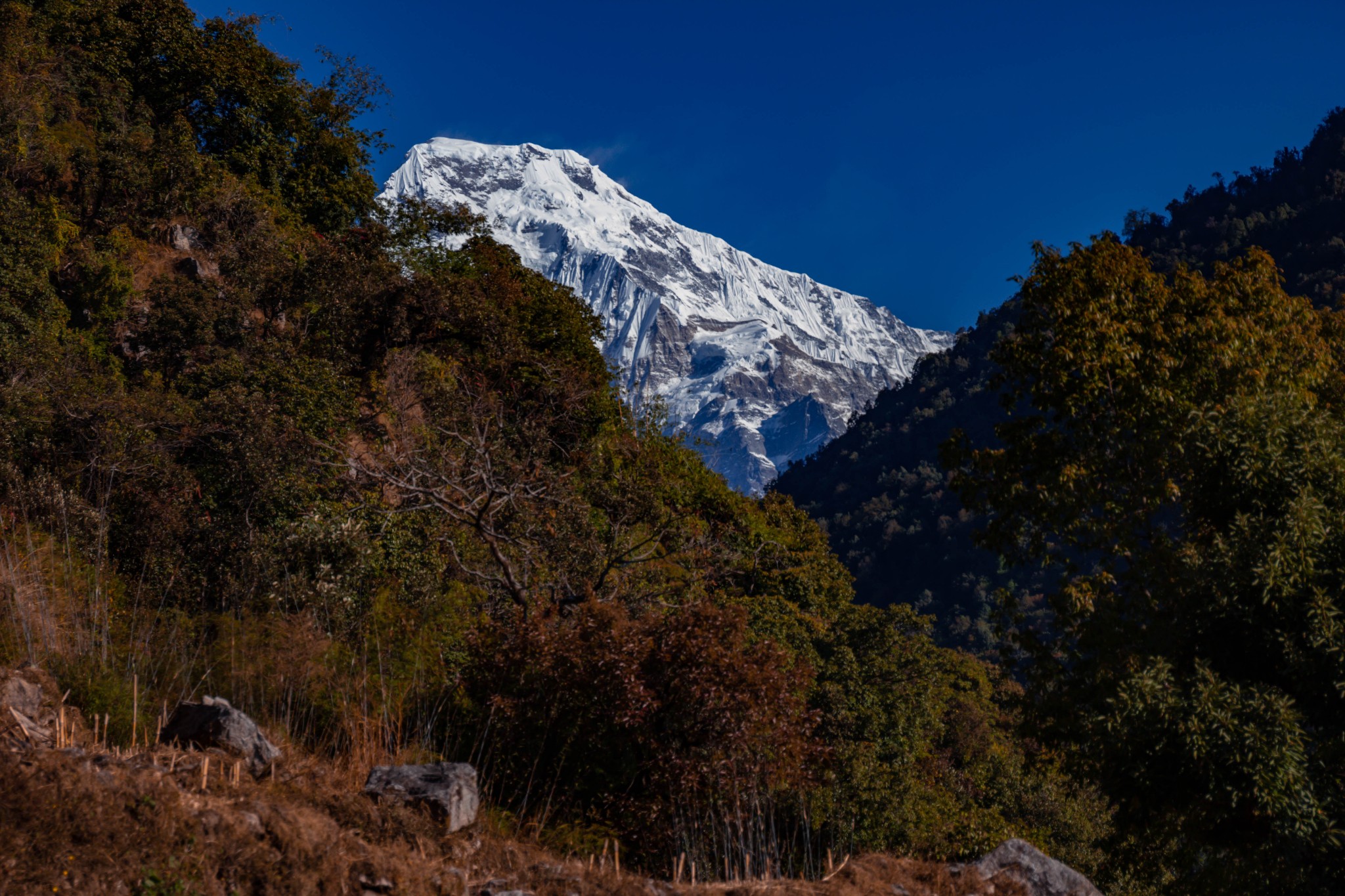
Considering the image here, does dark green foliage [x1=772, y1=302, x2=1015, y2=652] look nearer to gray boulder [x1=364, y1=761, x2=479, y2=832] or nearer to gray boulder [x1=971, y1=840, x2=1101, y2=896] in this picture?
gray boulder [x1=971, y1=840, x2=1101, y2=896]

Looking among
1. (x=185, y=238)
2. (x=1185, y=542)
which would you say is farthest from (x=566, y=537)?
(x=185, y=238)

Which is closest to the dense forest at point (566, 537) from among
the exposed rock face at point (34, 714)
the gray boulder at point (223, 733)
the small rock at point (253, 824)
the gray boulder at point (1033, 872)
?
the exposed rock face at point (34, 714)

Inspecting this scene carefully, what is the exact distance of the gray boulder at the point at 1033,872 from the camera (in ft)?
18.9

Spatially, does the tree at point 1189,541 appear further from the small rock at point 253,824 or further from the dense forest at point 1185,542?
the small rock at point 253,824

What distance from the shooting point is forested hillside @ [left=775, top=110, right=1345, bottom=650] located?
94.8 metres

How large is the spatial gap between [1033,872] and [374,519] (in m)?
8.14

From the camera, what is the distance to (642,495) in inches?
561

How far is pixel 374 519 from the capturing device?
33.2ft

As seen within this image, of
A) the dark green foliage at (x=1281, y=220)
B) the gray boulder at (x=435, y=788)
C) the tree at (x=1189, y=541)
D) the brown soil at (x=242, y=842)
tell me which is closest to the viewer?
the brown soil at (x=242, y=842)

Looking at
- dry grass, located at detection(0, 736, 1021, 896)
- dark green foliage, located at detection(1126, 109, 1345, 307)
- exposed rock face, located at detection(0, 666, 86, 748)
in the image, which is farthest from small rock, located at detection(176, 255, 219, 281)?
dark green foliage, located at detection(1126, 109, 1345, 307)

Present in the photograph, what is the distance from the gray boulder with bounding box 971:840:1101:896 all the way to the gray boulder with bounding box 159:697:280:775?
5.14 metres

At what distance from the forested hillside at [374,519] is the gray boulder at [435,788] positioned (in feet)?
2.69

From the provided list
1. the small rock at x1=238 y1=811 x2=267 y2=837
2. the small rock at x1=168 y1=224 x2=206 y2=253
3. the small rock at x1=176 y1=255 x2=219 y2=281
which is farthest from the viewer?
the small rock at x1=168 y1=224 x2=206 y2=253

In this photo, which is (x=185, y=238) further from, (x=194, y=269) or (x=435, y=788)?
(x=435, y=788)
